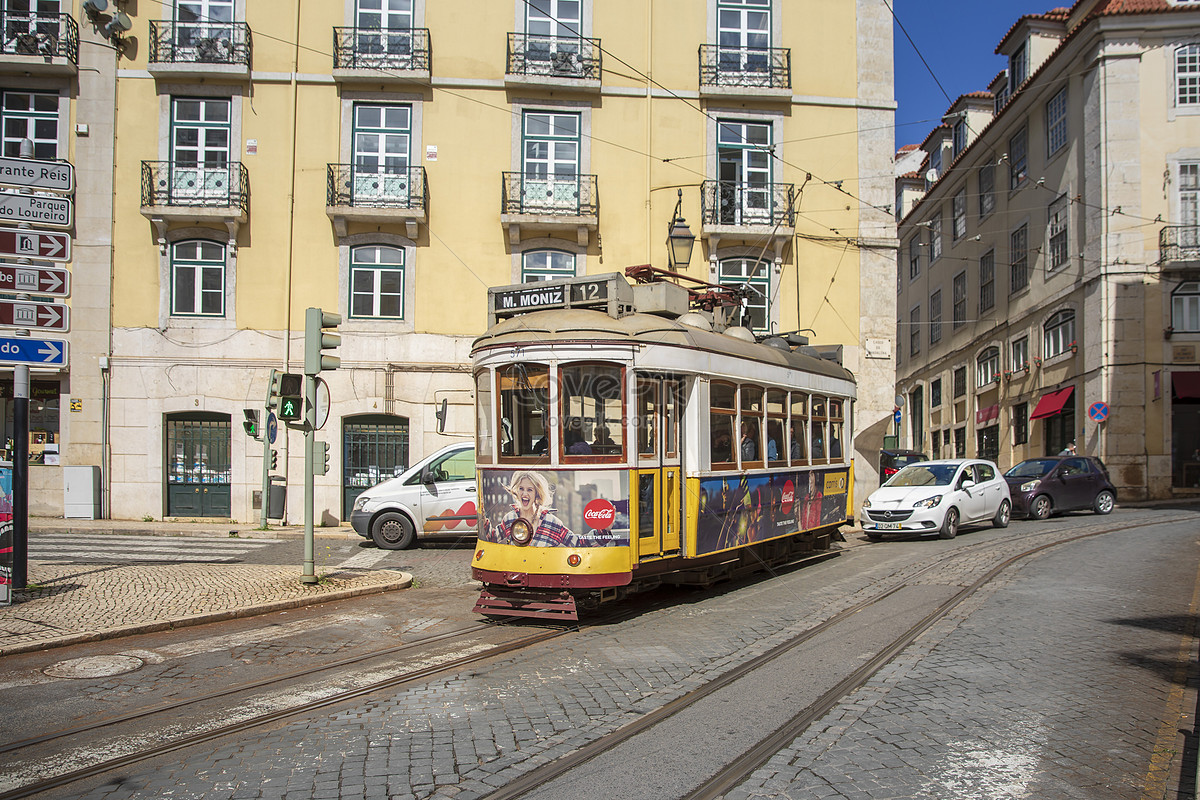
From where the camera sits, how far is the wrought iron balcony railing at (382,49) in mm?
20547

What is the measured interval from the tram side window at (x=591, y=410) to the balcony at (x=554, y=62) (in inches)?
548

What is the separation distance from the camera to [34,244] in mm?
9289

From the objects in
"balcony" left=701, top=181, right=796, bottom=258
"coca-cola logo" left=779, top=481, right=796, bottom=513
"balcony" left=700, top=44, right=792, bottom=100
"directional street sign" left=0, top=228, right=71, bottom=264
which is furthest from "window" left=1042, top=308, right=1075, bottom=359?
"directional street sign" left=0, top=228, right=71, bottom=264

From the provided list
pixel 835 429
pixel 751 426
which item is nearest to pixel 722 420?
pixel 751 426

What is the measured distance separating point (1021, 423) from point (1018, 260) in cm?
→ 623

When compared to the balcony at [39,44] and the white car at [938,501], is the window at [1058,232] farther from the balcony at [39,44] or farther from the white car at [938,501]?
the balcony at [39,44]

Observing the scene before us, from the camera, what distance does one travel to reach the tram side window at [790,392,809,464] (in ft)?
39.8

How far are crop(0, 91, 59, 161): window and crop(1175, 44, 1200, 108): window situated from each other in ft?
102

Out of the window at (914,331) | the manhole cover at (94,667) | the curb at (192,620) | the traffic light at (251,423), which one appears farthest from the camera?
the window at (914,331)

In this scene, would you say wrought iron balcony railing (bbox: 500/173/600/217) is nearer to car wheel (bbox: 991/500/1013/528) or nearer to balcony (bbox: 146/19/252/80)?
balcony (bbox: 146/19/252/80)

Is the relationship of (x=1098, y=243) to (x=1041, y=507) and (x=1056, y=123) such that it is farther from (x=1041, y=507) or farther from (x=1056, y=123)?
(x=1041, y=507)

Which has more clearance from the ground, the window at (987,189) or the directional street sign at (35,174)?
the window at (987,189)

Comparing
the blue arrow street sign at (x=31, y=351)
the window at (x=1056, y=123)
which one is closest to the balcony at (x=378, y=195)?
the blue arrow street sign at (x=31, y=351)

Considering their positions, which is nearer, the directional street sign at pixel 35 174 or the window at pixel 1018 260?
the directional street sign at pixel 35 174
